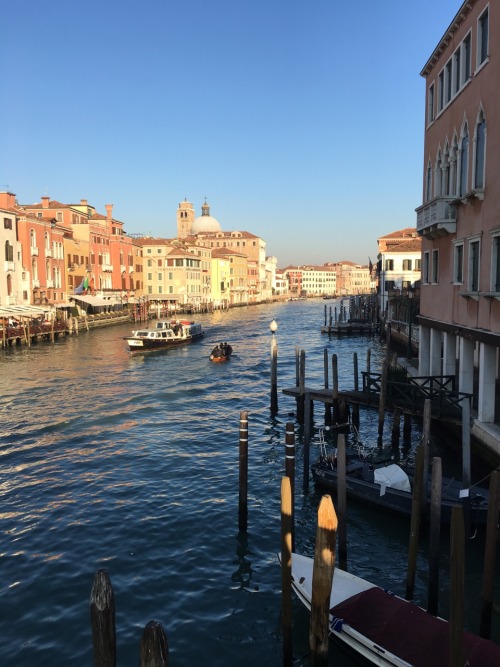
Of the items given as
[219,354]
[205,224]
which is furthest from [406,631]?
[205,224]

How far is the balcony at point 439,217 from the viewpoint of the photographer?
52.5ft

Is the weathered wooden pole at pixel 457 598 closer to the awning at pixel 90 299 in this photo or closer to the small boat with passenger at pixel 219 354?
the small boat with passenger at pixel 219 354

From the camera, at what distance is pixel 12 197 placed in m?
49.6

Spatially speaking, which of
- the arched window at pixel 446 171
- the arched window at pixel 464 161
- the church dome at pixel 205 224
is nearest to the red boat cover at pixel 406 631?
the arched window at pixel 464 161

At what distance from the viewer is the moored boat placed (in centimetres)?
616

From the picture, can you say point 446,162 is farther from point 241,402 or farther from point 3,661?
point 3,661

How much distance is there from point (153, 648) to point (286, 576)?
9.06 ft

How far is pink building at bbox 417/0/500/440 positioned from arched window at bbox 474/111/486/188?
2 centimetres

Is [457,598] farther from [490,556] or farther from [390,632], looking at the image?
[490,556]

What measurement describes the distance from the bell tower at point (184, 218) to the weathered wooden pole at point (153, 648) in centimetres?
13442

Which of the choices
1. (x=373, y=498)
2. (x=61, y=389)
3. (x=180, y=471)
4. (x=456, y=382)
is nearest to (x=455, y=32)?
(x=456, y=382)

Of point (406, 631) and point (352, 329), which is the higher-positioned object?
point (352, 329)

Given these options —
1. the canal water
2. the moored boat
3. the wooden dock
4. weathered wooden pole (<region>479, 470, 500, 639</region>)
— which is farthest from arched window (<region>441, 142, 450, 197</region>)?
the wooden dock

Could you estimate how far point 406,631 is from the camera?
6.66 m
